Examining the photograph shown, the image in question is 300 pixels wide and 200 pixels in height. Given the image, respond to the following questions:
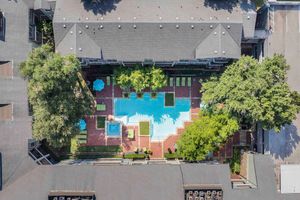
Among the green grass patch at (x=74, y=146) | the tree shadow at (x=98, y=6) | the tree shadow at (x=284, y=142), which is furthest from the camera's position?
the green grass patch at (x=74, y=146)

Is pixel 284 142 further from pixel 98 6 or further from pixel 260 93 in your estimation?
pixel 98 6

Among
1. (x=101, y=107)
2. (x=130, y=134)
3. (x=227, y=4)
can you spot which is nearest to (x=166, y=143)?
(x=130, y=134)

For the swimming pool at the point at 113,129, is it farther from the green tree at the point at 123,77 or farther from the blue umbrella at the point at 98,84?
the green tree at the point at 123,77

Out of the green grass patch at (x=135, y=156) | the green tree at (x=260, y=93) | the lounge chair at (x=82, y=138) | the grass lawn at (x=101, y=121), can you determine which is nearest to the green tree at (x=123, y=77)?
the grass lawn at (x=101, y=121)

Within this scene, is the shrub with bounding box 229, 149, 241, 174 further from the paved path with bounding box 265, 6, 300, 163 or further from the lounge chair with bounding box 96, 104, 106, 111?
the lounge chair with bounding box 96, 104, 106, 111

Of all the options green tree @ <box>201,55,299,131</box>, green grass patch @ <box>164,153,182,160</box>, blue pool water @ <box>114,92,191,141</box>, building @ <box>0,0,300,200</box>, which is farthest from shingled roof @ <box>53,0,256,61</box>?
green grass patch @ <box>164,153,182,160</box>

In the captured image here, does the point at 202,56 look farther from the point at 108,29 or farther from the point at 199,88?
the point at 108,29
